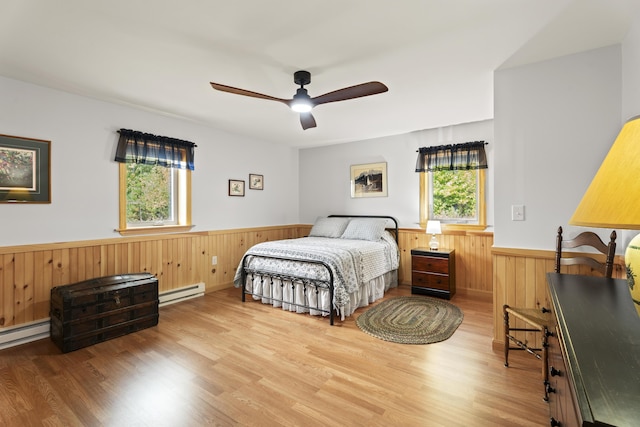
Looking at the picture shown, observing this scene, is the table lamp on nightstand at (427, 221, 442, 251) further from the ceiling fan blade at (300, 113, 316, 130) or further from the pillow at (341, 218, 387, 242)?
the ceiling fan blade at (300, 113, 316, 130)

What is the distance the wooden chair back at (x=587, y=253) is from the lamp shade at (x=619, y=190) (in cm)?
162

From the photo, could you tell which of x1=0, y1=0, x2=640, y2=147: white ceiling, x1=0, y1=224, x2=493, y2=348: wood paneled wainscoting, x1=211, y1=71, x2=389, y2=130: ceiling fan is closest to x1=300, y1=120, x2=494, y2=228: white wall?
x1=0, y1=224, x2=493, y2=348: wood paneled wainscoting

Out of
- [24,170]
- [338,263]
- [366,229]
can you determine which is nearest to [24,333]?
[24,170]

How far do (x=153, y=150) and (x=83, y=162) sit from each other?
74cm

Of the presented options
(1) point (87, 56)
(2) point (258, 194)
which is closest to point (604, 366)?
(1) point (87, 56)

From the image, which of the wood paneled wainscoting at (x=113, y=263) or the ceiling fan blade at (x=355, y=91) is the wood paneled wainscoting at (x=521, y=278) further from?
the wood paneled wainscoting at (x=113, y=263)

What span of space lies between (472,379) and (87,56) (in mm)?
3821

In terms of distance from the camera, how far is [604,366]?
804mm

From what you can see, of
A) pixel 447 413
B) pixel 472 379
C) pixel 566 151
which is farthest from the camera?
pixel 566 151

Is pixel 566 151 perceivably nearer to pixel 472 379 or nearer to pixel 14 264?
pixel 472 379

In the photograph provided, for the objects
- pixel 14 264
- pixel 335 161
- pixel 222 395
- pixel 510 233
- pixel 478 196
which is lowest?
pixel 222 395

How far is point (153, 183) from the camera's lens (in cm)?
396

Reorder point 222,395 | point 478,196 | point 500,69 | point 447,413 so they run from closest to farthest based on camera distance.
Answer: point 447,413, point 222,395, point 500,69, point 478,196

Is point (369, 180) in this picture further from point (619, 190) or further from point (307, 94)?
point (619, 190)
